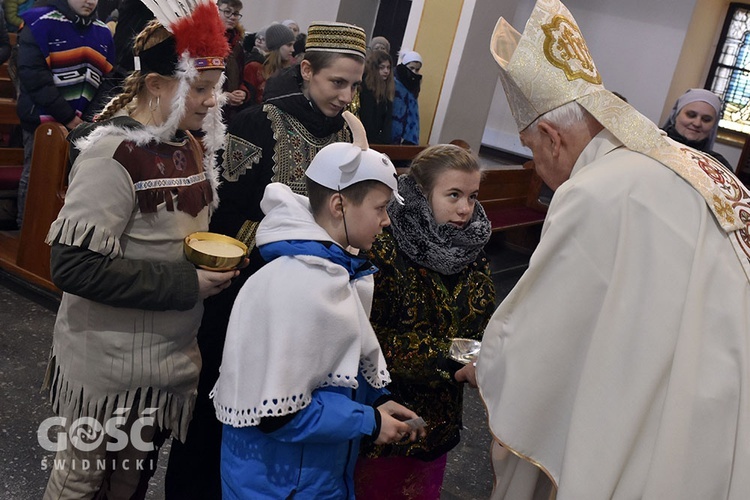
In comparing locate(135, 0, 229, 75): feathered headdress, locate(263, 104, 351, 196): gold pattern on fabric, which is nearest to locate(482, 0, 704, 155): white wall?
locate(263, 104, 351, 196): gold pattern on fabric

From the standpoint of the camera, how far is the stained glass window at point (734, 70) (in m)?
14.3

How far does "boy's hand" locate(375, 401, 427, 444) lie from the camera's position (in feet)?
6.45

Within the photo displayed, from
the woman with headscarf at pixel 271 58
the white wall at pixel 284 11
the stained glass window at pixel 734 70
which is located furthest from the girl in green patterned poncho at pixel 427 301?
the stained glass window at pixel 734 70

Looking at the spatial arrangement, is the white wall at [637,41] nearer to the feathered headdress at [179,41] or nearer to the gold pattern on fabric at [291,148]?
the gold pattern on fabric at [291,148]

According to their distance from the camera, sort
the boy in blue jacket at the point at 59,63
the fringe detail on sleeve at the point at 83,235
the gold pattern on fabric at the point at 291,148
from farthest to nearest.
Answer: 1. the boy in blue jacket at the point at 59,63
2. the gold pattern on fabric at the point at 291,148
3. the fringe detail on sleeve at the point at 83,235

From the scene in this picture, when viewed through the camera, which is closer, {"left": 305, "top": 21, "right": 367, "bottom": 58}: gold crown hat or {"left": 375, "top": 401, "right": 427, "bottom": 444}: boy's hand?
{"left": 375, "top": 401, "right": 427, "bottom": 444}: boy's hand

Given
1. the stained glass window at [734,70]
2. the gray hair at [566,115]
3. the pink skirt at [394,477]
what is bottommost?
the pink skirt at [394,477]

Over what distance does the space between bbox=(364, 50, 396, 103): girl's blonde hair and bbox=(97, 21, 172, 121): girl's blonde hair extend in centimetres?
523

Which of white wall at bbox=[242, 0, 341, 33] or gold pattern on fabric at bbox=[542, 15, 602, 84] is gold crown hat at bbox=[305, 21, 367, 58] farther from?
white wall at bbox=[242, 0, 341, 33]

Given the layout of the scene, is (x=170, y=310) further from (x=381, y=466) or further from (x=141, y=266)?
(x=381, y=466)

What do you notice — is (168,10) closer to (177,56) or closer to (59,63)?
(177,56)

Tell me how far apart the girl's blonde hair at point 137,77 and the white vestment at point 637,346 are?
1.15 metres

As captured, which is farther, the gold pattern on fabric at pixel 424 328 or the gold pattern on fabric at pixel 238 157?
the gold pattern on fabric at pixel 238 157

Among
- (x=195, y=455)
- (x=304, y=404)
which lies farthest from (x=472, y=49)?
(x=304, y=404)
